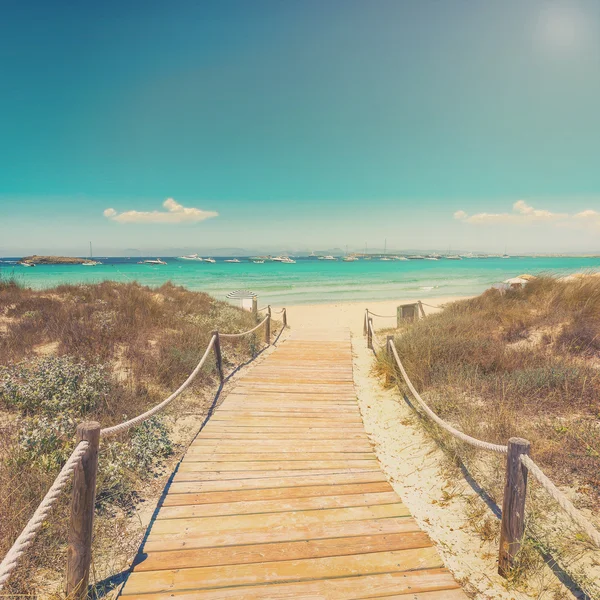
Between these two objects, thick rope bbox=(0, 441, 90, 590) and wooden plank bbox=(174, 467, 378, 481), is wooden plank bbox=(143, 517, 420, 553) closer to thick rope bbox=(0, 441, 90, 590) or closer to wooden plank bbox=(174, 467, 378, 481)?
wooden plank bbox=(174, 467, 378, 481)

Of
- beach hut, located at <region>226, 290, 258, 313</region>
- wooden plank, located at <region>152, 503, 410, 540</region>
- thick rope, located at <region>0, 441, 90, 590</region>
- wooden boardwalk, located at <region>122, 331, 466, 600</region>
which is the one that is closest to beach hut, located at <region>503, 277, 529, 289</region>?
wooden boardwalk, located at <region>122, 331, 466, 600</region>

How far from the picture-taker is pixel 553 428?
4.36m

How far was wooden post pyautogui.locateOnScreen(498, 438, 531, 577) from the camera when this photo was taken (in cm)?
273

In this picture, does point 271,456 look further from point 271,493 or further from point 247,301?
point 247,301

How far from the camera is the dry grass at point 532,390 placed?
3338mm

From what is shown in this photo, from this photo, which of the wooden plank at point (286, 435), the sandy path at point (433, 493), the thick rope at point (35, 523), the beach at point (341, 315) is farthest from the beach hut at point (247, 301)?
the thick rope at point (35, 523)

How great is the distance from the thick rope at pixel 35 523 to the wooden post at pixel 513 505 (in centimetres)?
334

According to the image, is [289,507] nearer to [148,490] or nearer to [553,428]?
[148,490]

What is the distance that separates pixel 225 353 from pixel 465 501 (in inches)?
257

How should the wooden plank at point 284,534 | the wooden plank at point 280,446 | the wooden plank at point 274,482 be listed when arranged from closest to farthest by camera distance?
1. the wooden plank at point 284,534
2. the wooden plank at point 274,482
3. the wooden plank at point 280,446

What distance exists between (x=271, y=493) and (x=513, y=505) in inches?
93.3


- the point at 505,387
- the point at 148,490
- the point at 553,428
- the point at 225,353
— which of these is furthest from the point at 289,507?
the point at 225,353

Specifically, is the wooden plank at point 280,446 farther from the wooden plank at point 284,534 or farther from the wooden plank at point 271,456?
the wooden plank at point 284,534

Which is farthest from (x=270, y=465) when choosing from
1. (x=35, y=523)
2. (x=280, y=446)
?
(x=35, y=523)
